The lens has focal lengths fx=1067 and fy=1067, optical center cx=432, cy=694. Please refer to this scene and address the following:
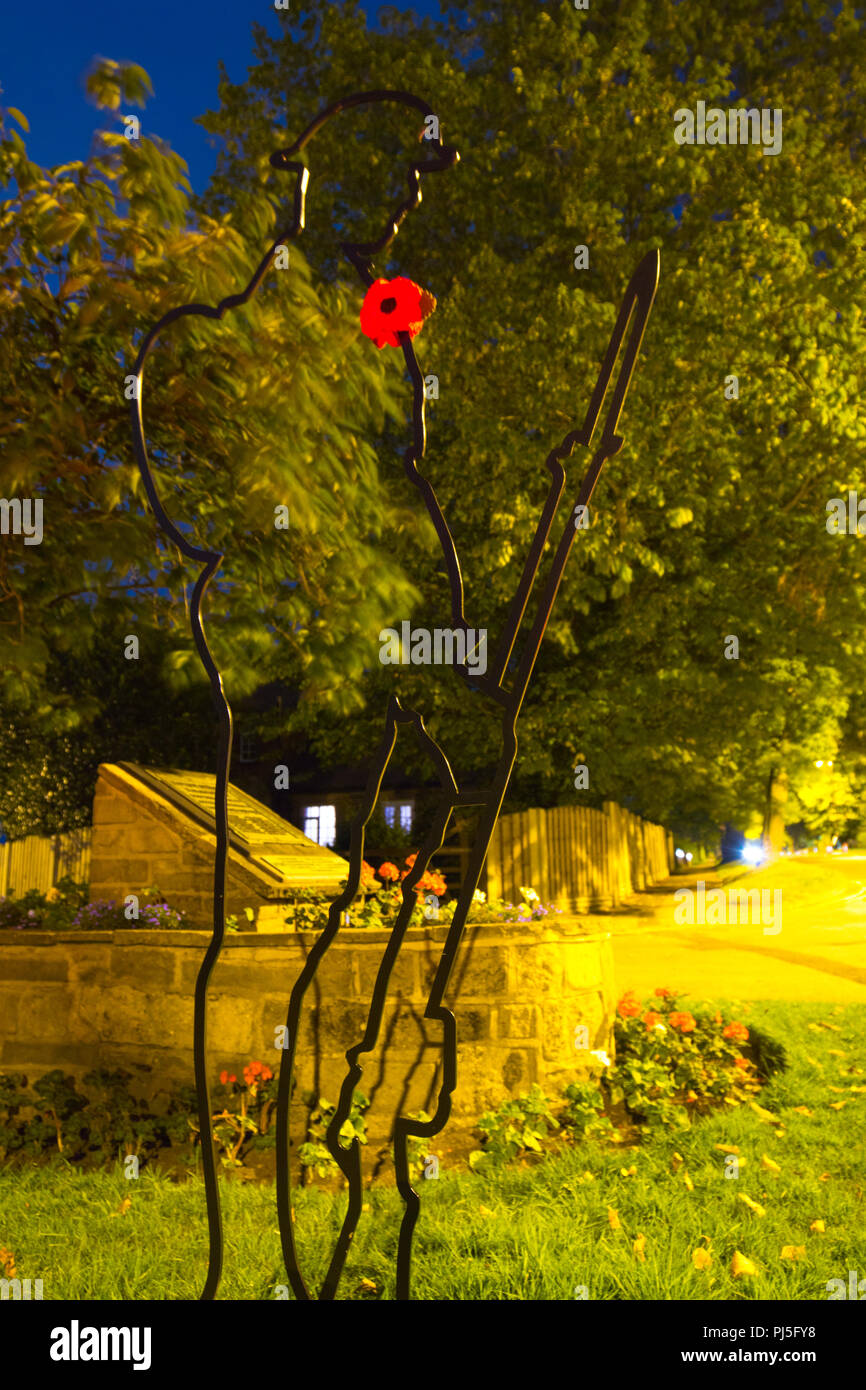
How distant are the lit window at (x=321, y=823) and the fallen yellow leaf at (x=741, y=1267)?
28.7 meters

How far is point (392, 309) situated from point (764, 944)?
13.3 meters

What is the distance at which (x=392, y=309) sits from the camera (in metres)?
2.42

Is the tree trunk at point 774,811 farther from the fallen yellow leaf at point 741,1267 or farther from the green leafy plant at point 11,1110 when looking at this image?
the fallen yellow leaf at point 741,1267

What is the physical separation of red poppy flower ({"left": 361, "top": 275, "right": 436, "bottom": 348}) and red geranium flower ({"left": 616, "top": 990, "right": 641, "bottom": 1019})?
5132 mm

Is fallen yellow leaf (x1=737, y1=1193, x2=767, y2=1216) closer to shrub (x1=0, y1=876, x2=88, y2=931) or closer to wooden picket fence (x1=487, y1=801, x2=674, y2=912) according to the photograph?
shrub (x1=0, y1=876, x2=88, y2=931)

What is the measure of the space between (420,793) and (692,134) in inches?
817

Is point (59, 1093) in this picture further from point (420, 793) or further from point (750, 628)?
point (420, 793)

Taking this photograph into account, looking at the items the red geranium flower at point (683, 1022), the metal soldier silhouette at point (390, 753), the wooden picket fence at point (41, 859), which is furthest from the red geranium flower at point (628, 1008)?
the wooden picket fence at point (41, 859)

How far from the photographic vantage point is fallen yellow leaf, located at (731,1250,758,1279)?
3.64 meters

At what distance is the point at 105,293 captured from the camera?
5.50 meters

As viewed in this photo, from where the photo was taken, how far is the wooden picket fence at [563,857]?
59.3ft

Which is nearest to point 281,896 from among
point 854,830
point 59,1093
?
point 59,1093

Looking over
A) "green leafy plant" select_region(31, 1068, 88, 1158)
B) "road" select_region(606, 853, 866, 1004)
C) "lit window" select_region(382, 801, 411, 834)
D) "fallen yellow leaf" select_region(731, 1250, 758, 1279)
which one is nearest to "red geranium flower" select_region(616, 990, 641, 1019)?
"road" select_region(606, 853, 866, 1004)
